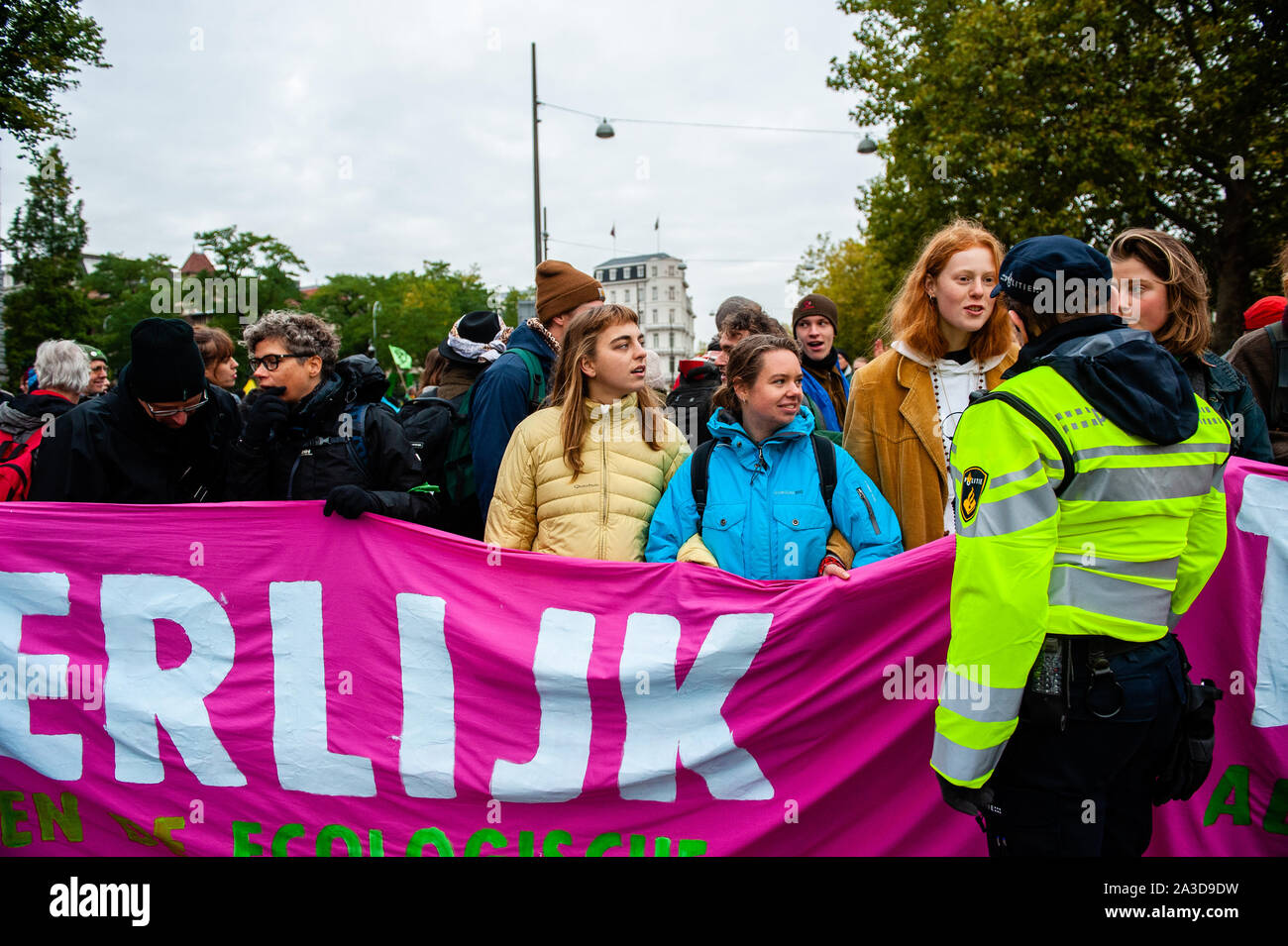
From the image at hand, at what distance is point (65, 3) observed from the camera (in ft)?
58.3

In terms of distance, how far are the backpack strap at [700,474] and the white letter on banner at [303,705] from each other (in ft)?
5.10

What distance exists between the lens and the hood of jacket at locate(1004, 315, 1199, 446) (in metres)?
2.01

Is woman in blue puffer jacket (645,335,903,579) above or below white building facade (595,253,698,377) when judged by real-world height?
below

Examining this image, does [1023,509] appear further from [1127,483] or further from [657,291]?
[657,291]

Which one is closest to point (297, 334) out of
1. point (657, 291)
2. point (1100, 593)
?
point (1100, 593)

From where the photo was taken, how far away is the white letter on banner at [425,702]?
3.25 m

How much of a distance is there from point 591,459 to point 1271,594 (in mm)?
2507

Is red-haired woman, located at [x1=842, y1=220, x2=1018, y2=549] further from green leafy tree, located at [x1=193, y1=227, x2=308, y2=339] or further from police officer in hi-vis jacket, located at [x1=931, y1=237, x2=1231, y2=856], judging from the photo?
green leafy tree, located at [x1=193, y1=227, x2=308, y2=339]

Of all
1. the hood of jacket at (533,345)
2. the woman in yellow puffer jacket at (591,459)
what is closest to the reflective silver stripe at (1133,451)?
the woman in yellow puffer jacket at (591,459)

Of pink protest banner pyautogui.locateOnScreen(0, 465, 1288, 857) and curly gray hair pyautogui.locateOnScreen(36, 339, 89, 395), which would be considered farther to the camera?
curly gray hair pyautogui.locateOnScreen(36, 339, 89, 395)

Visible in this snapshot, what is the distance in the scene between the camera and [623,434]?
3516 mm

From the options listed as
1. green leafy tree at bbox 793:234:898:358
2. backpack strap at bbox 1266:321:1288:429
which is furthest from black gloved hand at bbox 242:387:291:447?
green leafy tree at bbox 793:234:898:358

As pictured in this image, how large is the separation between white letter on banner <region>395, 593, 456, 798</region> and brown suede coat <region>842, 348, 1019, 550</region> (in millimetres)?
1804

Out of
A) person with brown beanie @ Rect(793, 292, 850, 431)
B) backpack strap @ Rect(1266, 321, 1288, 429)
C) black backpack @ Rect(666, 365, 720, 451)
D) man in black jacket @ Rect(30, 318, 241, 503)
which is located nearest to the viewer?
man in black jacket @ Rect(30, 318, 241, 503)
